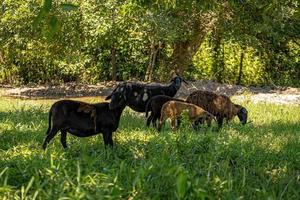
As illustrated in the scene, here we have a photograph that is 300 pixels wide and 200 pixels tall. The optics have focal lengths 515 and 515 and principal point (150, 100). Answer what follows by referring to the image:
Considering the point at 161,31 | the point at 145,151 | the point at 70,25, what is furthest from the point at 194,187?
the point at 70,25

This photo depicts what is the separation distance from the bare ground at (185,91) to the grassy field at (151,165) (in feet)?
34.7

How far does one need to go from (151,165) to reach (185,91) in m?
17.7

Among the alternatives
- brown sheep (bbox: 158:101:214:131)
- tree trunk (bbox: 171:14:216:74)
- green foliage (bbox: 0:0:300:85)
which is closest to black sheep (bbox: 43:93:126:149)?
brown sheep (bbox: 158:101:214:131)

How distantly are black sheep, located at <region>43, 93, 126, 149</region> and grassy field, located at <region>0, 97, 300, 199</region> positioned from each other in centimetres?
24

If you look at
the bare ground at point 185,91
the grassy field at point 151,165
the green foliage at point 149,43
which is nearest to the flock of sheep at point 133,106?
the grassy field at point 151,165

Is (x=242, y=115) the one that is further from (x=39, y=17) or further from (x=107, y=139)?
(x=39, y=17)

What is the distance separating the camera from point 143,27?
20641 millimetres

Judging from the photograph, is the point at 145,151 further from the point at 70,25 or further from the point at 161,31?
the point at 70,25

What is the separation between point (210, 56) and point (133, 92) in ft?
52.2

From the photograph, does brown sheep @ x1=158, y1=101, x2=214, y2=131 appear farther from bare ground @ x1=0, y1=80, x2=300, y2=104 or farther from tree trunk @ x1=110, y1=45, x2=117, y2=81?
tree trunk @ x1=110, y1=45, x2=117, y2=81

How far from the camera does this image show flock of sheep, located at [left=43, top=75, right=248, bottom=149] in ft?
25.8

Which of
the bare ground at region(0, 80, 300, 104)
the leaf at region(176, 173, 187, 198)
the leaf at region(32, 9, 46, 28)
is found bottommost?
the bare ground at region(0, 80, 300, 104)

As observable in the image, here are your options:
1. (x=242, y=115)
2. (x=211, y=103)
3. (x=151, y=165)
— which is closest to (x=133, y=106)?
(x=211, y=103)

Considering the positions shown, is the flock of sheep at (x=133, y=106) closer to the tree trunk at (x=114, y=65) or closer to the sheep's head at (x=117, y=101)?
the sheep's head at (x=117, y=101)
